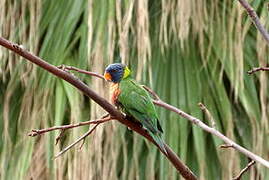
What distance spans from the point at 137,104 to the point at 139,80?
2.31 feet

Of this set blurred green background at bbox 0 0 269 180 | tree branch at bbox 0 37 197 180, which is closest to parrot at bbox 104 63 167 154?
tree branch at bbox 0 37 197 180

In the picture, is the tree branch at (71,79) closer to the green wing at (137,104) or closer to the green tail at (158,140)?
the green tail at (158,140)

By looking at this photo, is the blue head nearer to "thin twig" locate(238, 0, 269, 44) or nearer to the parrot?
the parrot

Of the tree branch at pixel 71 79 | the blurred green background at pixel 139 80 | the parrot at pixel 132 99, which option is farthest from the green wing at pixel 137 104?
the blurred green background at pixel 139 80

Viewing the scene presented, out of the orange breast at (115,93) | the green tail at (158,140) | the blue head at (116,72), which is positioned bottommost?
the green tail at (158,140)

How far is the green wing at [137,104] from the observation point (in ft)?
4.03

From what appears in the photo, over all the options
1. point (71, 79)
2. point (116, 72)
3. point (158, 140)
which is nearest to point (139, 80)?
point (116, 72)

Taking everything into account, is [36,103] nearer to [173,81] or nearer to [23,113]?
[23,113]

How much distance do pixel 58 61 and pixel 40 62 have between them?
130 centimetres

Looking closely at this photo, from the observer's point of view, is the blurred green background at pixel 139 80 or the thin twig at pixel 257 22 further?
the blurred green background at pixel 139 80

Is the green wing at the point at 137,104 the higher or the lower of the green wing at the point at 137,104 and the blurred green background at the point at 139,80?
the lower

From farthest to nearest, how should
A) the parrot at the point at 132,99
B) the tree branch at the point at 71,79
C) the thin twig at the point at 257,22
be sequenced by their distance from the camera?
the parrot at the point at 132,99
the thin twig at the point at 257,22
the tree branch at the point at 71,79

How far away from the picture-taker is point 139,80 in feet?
6.48

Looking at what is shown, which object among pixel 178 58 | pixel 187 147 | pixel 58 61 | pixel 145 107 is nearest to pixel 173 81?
pixel 178 58
